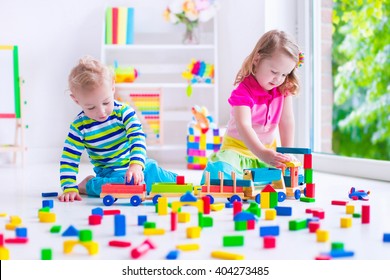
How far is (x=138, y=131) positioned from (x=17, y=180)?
0.81 metres

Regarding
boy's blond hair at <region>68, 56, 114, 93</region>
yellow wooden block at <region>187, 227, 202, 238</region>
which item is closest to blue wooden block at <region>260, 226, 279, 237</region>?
yellow wooden block at <region>187, 227, 202, 238</region>

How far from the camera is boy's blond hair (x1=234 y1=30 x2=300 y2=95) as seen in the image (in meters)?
2.21

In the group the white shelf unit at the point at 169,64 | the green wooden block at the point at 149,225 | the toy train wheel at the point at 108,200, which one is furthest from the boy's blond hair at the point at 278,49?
the white shelf unit at the point at 169,64

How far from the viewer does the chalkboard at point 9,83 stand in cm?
341

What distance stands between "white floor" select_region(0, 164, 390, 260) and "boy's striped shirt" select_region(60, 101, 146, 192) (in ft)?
0.41

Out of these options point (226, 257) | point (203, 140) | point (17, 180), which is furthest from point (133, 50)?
point (226, 257)

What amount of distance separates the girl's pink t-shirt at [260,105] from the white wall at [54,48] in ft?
3.88

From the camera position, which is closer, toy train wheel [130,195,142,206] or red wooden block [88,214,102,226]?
red wooden block [88,214,102,226]

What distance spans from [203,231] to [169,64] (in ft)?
7.51

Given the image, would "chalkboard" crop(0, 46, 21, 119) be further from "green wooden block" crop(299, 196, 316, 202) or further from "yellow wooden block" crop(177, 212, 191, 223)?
"yellow wooden block" crop(177, 212, 191, 223)

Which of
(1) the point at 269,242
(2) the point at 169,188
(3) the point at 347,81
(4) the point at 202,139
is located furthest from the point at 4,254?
(3) the point at 347,81

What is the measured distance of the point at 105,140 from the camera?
86.0 inches

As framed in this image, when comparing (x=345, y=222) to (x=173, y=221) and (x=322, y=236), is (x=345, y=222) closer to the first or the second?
(x=322, y=236)

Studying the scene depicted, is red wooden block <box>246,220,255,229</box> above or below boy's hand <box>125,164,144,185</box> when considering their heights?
below
